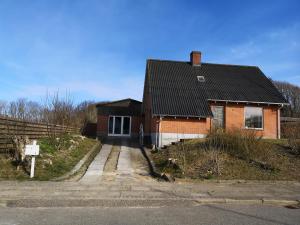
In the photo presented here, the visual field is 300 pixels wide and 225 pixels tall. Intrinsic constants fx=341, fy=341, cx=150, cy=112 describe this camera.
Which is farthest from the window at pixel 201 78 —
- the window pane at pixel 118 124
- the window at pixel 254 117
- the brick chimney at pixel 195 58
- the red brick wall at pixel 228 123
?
the window pane at pixel 118 124

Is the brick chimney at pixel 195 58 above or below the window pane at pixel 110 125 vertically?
above

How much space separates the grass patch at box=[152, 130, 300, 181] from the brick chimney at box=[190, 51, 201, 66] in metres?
14.1

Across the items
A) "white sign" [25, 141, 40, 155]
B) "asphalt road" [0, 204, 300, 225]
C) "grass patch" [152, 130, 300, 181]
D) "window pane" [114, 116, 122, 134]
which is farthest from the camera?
"window pane" [114, 116, 122, 134]

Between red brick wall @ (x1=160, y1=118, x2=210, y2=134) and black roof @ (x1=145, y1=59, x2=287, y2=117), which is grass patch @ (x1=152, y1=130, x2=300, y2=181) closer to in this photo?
red brick wall @ (x1=160, y1=118, x2=210, y2=134)

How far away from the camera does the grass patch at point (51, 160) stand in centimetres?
1280

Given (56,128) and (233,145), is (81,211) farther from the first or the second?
(56,128)

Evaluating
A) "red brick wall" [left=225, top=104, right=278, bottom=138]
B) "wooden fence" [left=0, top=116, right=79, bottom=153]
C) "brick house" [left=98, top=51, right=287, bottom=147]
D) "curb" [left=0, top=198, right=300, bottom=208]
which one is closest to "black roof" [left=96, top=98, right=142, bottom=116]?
"brick house" [left=98, top=51, right=287, bottom=147]

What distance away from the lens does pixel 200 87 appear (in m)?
27.4

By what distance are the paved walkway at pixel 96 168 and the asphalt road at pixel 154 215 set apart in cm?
461

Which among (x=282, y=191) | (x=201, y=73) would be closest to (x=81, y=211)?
(x=282, y=191)

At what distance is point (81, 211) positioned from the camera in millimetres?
8289

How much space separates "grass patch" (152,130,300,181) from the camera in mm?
14062

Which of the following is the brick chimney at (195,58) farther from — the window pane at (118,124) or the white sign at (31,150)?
the white sign at (31,150)

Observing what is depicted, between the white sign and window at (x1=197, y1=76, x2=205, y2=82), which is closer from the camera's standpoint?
the white sign
